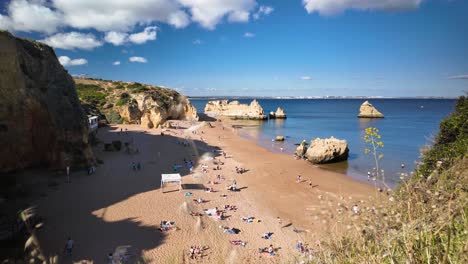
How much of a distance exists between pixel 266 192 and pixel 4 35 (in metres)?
18.5

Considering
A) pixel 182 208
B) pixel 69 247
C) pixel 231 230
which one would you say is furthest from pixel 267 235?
pixel 69 247

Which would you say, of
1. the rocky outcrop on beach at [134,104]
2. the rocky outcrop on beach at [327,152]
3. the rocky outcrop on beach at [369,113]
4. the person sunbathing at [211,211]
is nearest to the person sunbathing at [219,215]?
the person sunbathing at [211,211]

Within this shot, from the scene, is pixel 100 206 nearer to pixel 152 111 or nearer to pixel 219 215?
pixel 219 215

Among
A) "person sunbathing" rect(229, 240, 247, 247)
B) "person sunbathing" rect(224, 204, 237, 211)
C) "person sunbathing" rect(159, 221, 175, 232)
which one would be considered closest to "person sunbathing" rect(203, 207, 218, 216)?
"person sunbathing" rect(224, 204, 237, 211)

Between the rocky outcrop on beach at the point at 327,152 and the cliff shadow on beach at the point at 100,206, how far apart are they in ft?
39.8

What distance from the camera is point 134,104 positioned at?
5259cm

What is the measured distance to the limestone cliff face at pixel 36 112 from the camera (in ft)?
49.2

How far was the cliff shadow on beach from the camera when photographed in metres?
11.4

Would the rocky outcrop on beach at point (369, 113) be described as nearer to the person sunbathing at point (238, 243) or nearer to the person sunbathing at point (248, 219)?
the person sunbathing at point (248, 219)

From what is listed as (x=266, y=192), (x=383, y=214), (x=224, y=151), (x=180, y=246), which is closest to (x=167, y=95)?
(x=224, y=151)

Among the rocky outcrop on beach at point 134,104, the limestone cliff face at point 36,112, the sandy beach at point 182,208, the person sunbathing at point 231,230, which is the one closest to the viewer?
the sandy beach at point 182,208

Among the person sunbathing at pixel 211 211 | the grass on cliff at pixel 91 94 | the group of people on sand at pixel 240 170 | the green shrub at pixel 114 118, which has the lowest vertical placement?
the person sunbathing at pixel 211 211

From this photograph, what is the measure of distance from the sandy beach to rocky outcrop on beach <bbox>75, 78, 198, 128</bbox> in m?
20.8

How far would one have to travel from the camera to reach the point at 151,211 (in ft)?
48.4
